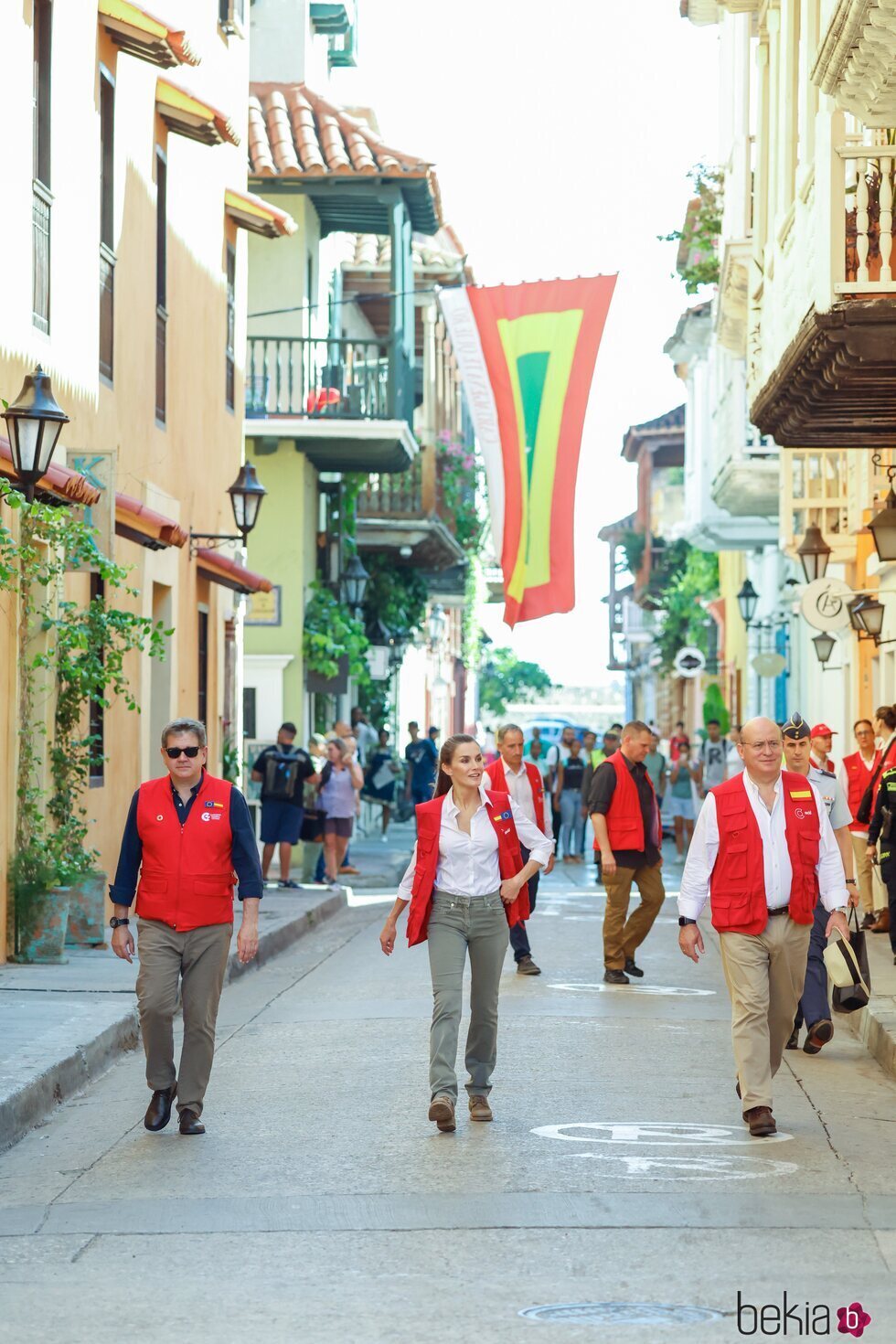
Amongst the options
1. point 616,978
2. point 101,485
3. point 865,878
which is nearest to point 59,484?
point 101,485

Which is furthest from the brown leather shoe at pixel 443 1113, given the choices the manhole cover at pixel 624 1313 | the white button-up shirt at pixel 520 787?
the white button-up shirt at pixel 520 787

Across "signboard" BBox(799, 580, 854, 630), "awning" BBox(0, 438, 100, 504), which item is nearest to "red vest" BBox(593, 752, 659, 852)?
"awning" BBox(0, 438, 100, 504)

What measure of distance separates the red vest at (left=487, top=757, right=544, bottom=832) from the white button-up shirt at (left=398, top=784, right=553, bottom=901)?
5296 millimetres

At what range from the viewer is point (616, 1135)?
894cm

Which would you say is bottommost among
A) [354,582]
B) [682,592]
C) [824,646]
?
[824,646]

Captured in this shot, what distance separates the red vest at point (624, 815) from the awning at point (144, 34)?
6.84 meters

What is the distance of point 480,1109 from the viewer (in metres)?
9.29

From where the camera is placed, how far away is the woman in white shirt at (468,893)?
9.44 metres

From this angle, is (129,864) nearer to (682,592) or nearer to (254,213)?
(254,213)

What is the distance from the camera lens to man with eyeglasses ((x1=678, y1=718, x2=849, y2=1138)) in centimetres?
914

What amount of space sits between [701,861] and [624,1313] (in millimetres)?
3512

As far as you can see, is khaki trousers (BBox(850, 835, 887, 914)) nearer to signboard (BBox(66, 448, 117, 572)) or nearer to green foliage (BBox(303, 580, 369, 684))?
signboard (BBox(66, 448, 117, 572))

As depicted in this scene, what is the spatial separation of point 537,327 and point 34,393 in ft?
24.0

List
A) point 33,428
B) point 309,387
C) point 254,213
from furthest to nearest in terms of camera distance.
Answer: point 309,387 < point 254,213 < point 33,428
